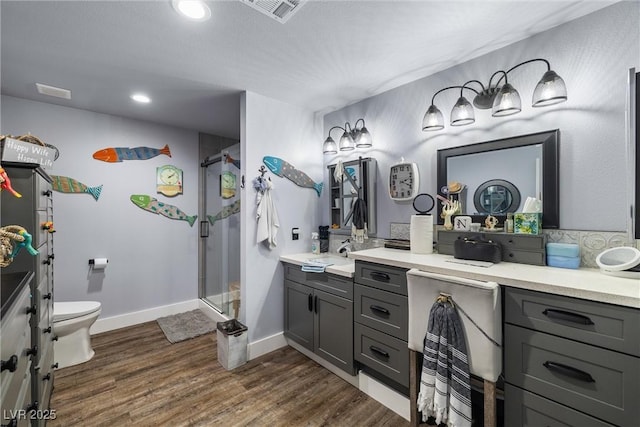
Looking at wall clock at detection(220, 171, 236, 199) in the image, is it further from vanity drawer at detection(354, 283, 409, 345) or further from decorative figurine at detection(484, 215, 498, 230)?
decorative figurine at detection(484, 215, 498, 230)

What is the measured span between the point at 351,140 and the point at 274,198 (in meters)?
0.95

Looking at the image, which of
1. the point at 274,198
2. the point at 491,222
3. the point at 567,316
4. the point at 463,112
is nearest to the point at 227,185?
the point at 274,198

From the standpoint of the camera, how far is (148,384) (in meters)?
2.14

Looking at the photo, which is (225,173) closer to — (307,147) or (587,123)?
(307,147)

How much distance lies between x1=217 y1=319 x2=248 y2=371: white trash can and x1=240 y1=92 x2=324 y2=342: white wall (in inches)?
5.5

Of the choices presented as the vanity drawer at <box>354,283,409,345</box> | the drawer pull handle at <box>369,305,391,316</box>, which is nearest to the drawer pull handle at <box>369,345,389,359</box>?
the vanity drawer at <box>354,283,409,345</box>

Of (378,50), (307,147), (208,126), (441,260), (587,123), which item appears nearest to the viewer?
(587,123)

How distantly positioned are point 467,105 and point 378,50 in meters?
0.71

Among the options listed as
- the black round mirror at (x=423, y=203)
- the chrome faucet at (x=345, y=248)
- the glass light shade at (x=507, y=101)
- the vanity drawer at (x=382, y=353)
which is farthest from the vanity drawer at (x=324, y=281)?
the glass light shade at (x=507, y=101)

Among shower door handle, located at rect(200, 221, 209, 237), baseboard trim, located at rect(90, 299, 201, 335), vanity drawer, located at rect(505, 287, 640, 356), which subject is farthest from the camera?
shower door handle, located at rect(200, 221, 209, 237)

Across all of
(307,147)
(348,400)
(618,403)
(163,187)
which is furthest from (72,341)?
(618,403)

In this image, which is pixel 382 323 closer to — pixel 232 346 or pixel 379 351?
pixel 379 351

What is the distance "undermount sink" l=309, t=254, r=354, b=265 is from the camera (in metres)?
2.52

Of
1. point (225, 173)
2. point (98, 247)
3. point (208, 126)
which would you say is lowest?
point (98, 247)
